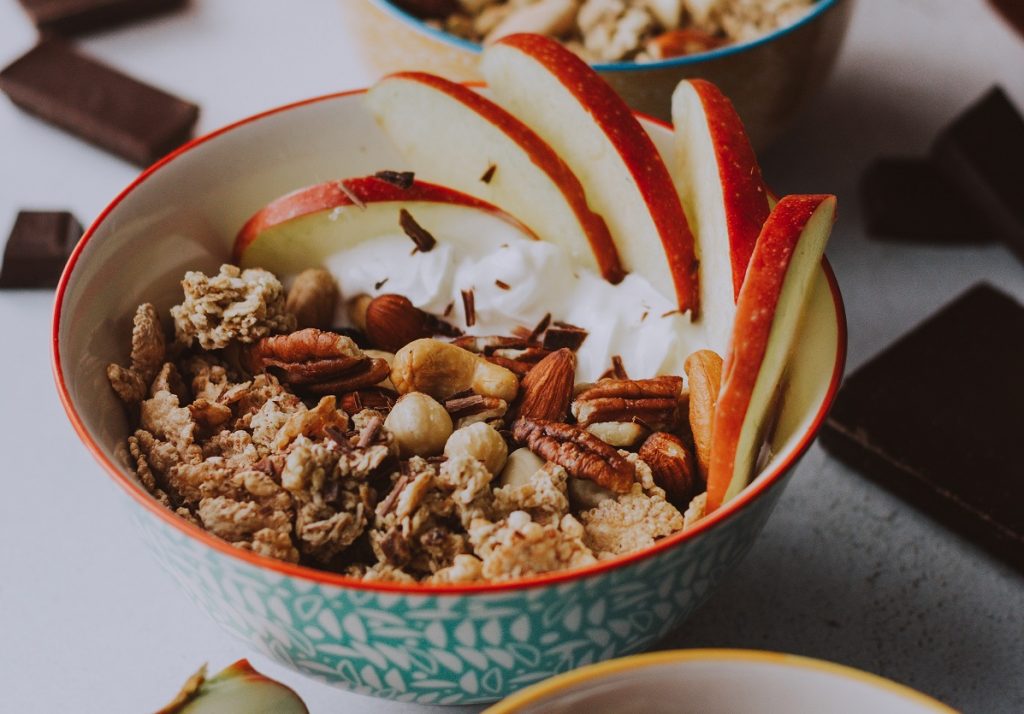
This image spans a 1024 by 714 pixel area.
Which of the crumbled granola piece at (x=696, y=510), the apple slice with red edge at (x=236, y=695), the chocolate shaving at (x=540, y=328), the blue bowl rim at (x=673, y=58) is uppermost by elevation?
the blue bowl rim at (x=673, y=58)

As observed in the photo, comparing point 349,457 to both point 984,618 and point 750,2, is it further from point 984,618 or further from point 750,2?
point 750,2

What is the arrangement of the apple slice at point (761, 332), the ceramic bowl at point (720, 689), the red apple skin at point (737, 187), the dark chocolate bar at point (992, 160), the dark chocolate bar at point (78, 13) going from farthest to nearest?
1. the dark chocolate bar at point (78, 13)
2. the dark chocolate bar at point (992, 160)
3. the red apple skin at point (737, 187)
4. the apple slice at point (761, 332)
5. the ceramic bowl at point (720, 689)

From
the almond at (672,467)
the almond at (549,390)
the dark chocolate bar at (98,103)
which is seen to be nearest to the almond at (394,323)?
the almond at (549,390)

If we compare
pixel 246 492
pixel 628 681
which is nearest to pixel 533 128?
pixel 246 492

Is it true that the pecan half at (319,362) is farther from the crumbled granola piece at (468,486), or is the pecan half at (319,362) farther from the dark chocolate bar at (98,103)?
the dark chocolate bar at (98,103)

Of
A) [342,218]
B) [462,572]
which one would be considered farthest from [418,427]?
[342,218]

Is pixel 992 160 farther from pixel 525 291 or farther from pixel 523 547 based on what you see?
pixel 523 547
